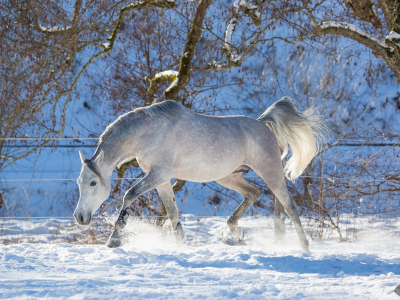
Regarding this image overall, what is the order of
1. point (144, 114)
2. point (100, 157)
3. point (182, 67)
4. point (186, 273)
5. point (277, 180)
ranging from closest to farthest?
point (186, 273), point (100, 157), point (144, 114), point (277, 180), point (182, 67)

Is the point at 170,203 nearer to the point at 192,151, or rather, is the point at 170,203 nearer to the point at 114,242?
the point at 192,151

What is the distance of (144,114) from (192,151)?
24.6 inches

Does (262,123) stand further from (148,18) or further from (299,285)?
(148,18)

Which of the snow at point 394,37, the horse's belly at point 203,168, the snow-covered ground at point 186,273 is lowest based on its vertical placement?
the snow-covered ground at point 186,273

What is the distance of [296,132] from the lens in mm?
5383

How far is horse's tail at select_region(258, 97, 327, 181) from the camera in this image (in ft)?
17.5

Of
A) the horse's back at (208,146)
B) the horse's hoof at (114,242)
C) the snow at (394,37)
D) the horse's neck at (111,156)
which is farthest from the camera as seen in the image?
the snow at (394,37)

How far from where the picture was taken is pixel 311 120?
17.9 feet

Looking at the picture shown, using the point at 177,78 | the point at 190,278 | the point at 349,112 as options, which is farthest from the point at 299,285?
the point at 349,112

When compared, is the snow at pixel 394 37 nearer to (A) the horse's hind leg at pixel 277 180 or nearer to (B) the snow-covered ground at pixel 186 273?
(A) the horse's hind leg at pixel 277 180

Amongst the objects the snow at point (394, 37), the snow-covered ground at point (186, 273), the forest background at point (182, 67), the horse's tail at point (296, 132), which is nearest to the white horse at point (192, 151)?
the horse's tail at point (296, 132)

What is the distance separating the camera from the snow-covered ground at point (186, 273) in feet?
8.73

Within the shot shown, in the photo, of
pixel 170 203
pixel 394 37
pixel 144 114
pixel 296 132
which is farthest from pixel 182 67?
pixel 394 37

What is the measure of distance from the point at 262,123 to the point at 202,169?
1.09m
